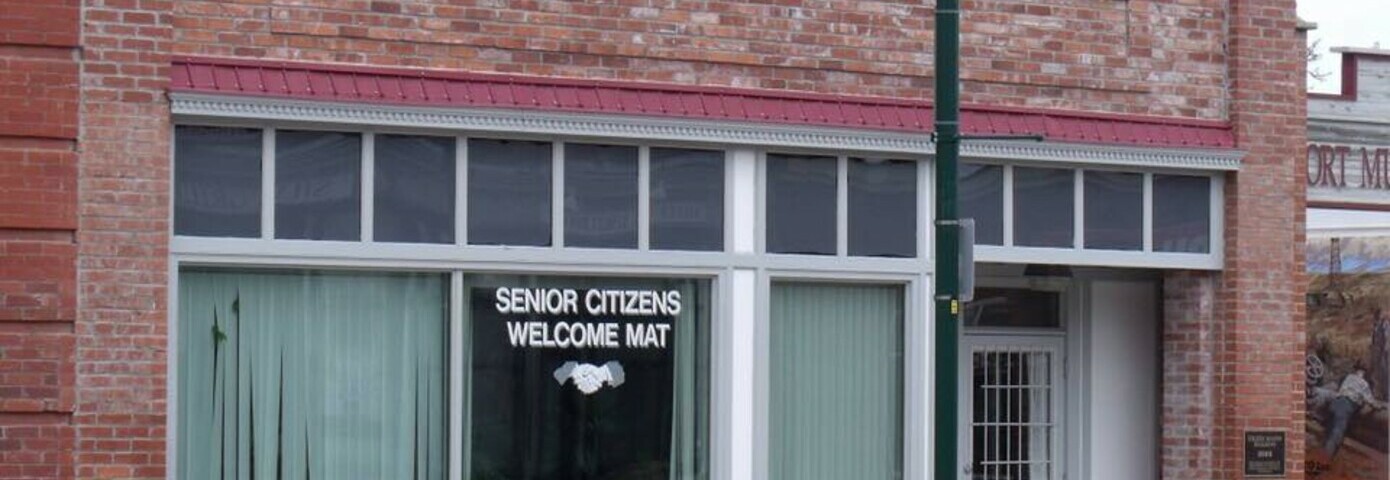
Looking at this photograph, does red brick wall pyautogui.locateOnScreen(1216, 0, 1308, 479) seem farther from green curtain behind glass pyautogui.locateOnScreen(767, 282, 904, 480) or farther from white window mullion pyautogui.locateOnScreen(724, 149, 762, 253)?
white window mullion pyautogui.locateOnScreen(724, 149, 762, 253)

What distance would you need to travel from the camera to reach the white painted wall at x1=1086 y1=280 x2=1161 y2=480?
16594 millimetres

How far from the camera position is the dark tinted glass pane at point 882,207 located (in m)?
14.7

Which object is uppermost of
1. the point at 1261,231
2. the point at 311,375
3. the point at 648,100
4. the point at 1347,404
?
the point at 648,100

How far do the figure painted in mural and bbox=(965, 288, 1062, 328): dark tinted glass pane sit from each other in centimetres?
686

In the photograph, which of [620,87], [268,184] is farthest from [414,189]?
[620,87]

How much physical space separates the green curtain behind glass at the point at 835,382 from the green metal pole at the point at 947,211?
2.93 meters

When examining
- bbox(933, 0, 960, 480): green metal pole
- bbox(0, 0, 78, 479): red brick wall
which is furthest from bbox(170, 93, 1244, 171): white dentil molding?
bbox(933, 0, 960, 480): green metal pole

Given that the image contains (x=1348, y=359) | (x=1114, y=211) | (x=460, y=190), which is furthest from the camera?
(x=1348, y=359)

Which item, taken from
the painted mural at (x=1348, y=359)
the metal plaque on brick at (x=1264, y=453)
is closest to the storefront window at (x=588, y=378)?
the metal plaque on brick at (x=1264, y=453)

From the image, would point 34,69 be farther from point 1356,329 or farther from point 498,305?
point 1356,329

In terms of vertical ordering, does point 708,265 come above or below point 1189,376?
above

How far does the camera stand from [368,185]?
1317 cm

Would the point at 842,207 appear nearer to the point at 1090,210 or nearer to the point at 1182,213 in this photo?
the point at 1090,210

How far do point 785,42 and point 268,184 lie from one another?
341cm
